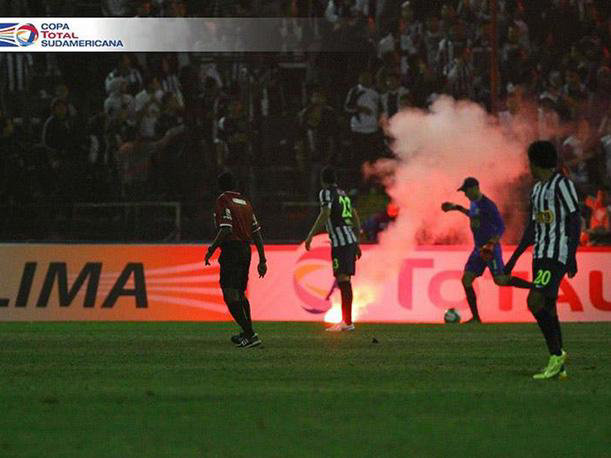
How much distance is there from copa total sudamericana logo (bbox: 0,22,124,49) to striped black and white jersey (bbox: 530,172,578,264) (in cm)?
1604

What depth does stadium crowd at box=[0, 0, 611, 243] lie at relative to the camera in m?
23.8

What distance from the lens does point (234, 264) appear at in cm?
1460

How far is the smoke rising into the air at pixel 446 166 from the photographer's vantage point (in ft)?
75.7

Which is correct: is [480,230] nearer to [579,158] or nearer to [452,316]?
[452,316]

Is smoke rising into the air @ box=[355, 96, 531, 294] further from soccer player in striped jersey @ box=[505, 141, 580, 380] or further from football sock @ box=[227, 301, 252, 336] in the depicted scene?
soccer player in striped jersey @ box=[505, 141, 580, 380]

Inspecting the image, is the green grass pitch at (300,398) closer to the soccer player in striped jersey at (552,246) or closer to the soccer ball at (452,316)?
the soccer player in striped jersey at (552,246)

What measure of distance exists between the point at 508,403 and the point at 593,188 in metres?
15.4

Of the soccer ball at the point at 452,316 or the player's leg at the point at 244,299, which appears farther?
the soccer ball at the point at 452,316

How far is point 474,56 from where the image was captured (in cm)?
2523

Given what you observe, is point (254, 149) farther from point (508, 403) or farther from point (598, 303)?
point (508, 403)

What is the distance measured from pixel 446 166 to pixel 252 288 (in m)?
5.03

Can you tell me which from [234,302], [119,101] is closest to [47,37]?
[119,101]

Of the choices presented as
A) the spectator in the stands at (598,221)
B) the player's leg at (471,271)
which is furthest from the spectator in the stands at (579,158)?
the player's leg at (471,271)

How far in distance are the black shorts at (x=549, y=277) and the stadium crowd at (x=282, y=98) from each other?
1189cm
